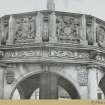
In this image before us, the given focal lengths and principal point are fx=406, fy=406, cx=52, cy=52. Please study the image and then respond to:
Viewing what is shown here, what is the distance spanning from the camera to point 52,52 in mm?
16594

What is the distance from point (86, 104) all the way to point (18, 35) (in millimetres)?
5081

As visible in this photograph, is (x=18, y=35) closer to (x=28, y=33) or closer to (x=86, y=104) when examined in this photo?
(x=28, y=33)

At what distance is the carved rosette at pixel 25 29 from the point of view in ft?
55.8

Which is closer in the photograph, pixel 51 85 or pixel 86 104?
pixel 86 104

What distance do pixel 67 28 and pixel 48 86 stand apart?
8.46ft

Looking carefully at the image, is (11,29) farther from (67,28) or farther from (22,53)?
(67,28)

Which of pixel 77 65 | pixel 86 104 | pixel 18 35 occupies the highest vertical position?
pixel 18 35

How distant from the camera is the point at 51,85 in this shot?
1722 centimetres

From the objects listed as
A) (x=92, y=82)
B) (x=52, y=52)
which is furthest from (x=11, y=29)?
(x=92, y=82)

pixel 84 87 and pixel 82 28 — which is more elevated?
pixel 82 28

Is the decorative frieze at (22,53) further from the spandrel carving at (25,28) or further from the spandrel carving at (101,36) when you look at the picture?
the spandrel carving at (101,36)

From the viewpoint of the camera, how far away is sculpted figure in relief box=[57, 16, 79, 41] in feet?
55.6

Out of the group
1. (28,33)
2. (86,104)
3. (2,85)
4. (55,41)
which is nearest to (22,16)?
(28,33)

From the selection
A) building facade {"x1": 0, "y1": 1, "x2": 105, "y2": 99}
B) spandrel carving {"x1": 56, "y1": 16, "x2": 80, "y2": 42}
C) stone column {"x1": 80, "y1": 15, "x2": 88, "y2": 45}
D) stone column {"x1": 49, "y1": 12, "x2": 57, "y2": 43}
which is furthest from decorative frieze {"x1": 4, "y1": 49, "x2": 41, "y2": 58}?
stone column {"x1": 80, "y1": 15, "x2": 88, "y2": 45}
